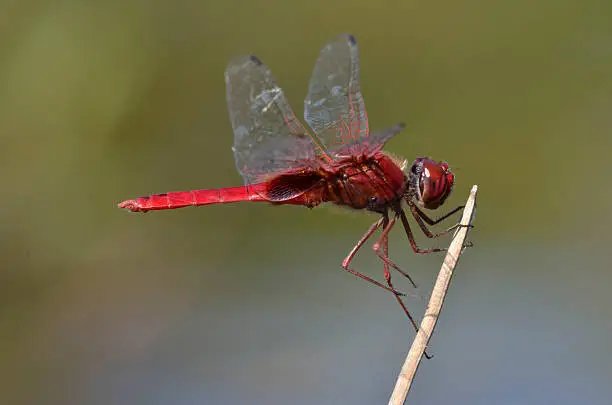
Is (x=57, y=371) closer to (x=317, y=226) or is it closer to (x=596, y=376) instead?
(x=317, y=226)

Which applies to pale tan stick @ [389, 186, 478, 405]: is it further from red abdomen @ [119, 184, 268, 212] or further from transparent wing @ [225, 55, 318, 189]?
red abdomen @ [119, 184, 268, 212]

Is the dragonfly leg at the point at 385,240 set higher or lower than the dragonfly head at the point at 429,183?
lower

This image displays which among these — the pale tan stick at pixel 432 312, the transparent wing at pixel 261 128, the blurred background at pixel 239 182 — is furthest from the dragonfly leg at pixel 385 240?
the blurred background at pixel 239 182

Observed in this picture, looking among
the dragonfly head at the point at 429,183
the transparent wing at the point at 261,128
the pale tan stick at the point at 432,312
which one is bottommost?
the pale tan stick at the point at 432,312

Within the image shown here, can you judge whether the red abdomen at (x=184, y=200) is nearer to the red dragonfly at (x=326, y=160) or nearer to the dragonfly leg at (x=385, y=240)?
the red dragonfly at (x=326, y=160)

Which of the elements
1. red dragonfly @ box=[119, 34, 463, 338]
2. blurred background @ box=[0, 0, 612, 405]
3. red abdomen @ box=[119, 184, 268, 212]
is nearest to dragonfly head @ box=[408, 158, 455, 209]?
red dragonfly @ box=[119, 34, 463, 338]

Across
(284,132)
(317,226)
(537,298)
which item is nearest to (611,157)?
(537,298)
